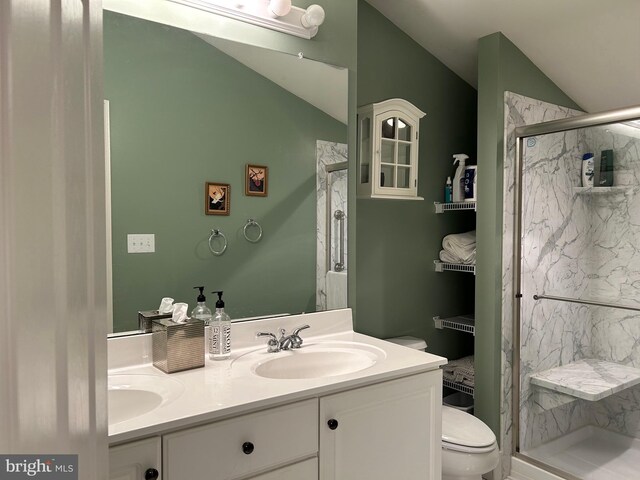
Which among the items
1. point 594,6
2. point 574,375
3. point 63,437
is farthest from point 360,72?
point 63,437

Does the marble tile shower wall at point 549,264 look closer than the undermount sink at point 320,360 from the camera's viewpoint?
No

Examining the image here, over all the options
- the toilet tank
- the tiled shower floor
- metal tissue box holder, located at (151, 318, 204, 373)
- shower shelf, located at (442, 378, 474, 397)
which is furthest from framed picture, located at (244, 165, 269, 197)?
the tiled shower floor

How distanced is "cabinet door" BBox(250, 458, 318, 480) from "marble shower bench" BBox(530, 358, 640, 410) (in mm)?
1620

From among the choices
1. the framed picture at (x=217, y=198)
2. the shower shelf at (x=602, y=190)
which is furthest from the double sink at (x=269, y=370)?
the shower shelf at (x=602, y=190)

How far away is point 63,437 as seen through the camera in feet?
1.35

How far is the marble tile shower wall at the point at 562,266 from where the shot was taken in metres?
2.42

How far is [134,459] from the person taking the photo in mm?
1093

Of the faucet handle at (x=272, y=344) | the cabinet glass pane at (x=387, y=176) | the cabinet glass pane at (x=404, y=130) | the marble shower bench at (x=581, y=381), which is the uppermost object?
the cabinet glass pane at (x=404, y=130)

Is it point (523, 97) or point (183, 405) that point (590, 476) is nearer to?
point (523, 97)

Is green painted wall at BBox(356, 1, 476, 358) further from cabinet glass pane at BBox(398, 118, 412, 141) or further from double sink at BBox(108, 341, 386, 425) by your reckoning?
double sink at BBox(108, 341, 386, 425)

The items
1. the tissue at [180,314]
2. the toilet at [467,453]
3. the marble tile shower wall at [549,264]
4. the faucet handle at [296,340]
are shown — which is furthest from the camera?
the marble tile shower wall at [549,264]

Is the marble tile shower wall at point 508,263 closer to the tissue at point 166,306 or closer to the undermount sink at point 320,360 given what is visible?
the undermount sink at point 320,360

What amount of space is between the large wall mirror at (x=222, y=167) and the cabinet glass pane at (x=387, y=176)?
283 mm

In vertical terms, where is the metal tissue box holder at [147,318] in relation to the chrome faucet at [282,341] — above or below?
above
